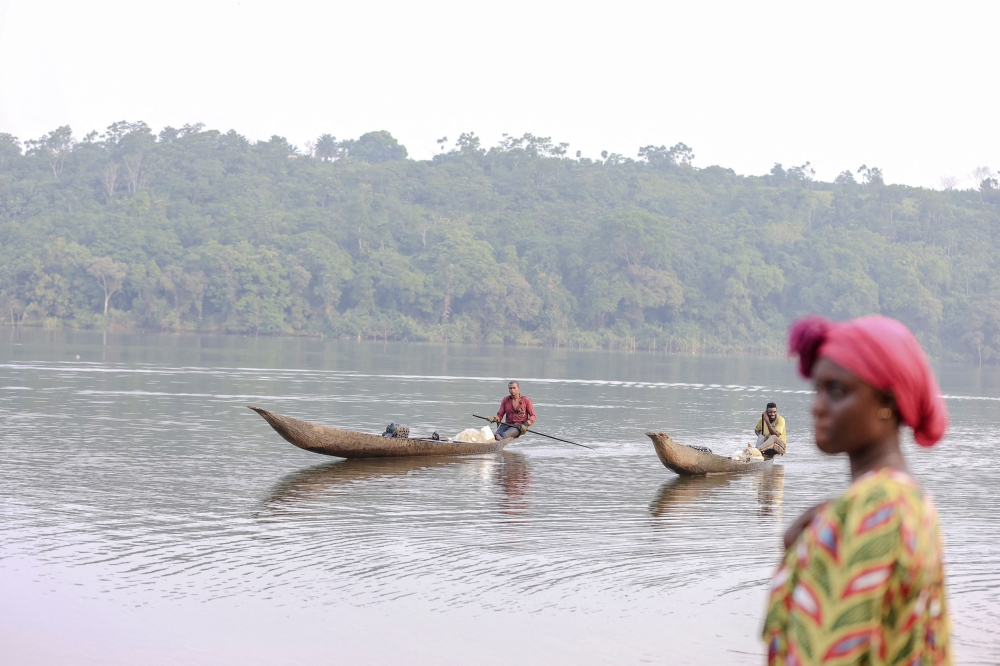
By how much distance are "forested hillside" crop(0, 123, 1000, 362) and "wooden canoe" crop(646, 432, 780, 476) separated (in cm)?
6388

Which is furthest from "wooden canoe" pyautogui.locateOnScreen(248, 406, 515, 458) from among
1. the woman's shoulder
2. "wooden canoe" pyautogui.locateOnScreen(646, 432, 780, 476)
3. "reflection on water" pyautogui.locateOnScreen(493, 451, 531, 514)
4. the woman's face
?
the woman's shoulder

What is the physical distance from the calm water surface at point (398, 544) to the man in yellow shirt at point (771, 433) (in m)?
0.42

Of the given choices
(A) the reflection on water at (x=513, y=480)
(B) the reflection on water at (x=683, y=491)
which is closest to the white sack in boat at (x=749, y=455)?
(B) the reflection on water at (x=683, y=491)

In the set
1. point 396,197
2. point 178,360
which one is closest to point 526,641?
point 178,360

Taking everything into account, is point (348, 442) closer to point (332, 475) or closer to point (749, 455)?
point (332, 475)

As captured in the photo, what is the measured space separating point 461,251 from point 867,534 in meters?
79.4

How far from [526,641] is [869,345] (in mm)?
5170

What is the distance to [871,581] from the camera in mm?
1950

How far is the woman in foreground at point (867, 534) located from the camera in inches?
76.8

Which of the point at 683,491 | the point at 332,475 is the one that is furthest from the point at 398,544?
the point at 683,491

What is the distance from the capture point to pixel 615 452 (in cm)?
1789

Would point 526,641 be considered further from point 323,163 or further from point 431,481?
point 323,163

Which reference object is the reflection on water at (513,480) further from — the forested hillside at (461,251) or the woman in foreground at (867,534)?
the forested hillside at (461,251)

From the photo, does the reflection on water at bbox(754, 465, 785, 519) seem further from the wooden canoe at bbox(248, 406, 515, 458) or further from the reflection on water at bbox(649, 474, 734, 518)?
the wooden canoe at bbox(248, 406, 515, 458)
